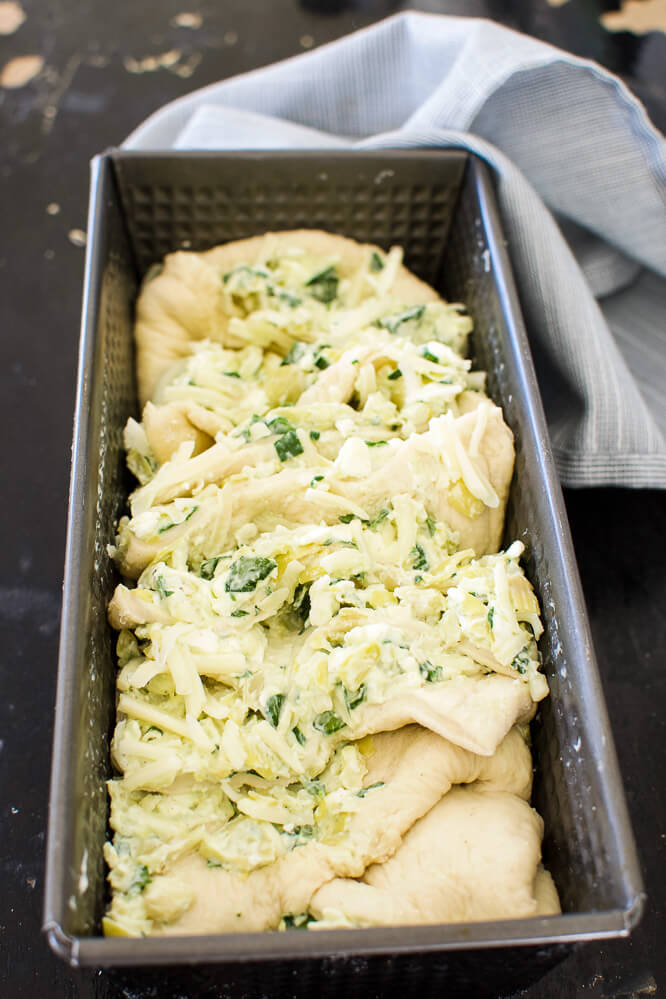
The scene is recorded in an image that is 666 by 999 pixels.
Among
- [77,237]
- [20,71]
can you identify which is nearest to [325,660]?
[77,237]

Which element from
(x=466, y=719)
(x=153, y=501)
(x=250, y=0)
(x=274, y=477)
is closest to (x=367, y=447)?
(x=274, y=477)

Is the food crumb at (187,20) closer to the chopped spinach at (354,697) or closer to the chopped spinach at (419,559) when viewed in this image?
the chopped spinach at (419,559)

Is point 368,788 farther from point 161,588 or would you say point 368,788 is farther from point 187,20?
point 187,20

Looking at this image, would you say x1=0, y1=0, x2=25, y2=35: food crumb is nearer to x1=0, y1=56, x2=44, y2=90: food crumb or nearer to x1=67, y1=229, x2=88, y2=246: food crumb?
x1=0, y1=56, x2=44, y2=90: food crumb

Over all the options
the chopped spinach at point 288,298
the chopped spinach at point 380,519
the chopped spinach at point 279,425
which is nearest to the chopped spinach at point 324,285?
the chopped spinach at point 288,298

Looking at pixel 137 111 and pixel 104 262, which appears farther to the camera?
pixel 137 111

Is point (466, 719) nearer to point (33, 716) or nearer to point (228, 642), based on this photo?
point (228, 642)
